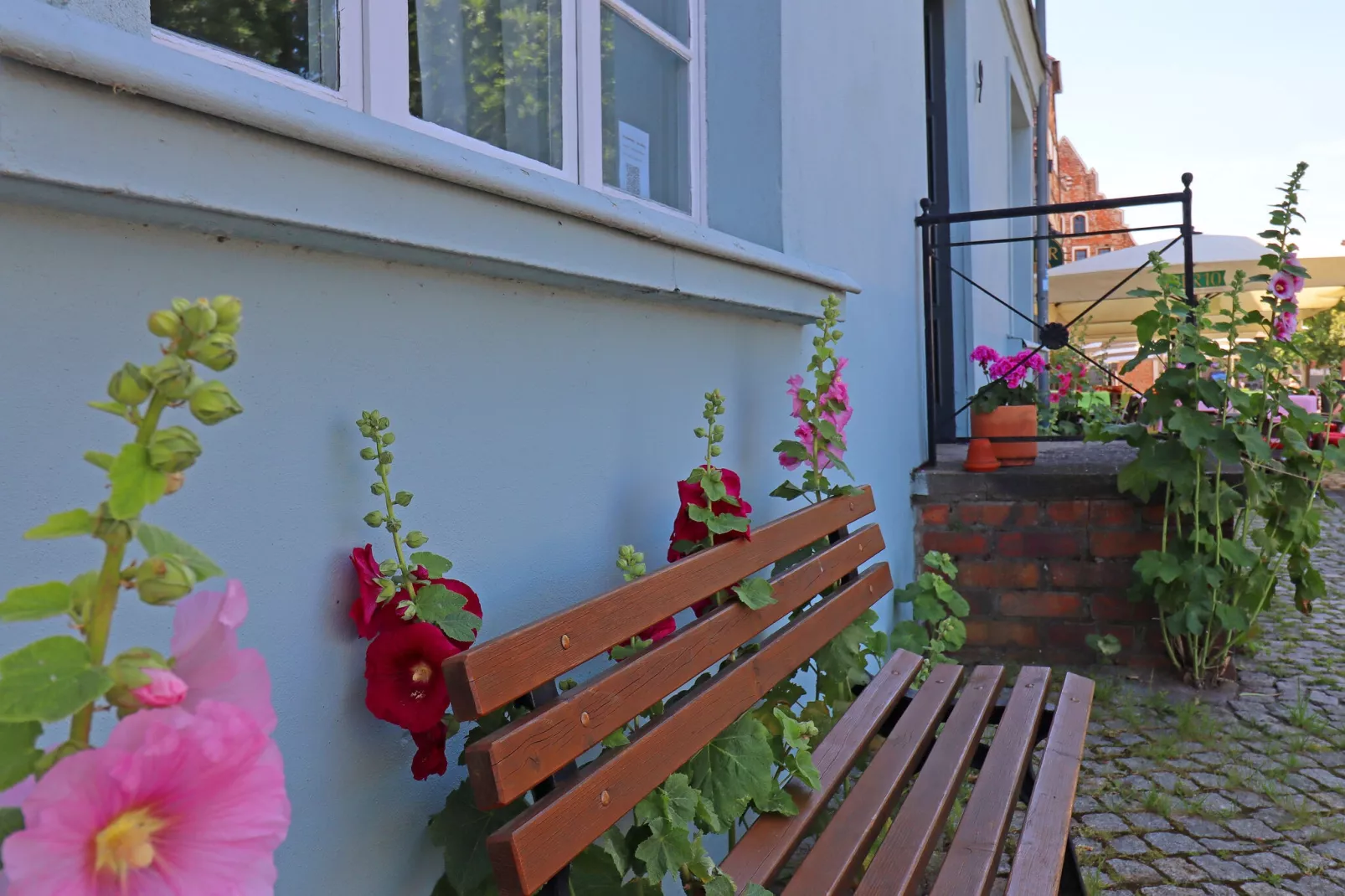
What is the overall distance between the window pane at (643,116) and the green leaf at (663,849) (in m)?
1.52

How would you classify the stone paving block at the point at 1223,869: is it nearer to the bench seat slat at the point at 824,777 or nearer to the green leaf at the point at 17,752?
the bench seat slat at the point at 824,777

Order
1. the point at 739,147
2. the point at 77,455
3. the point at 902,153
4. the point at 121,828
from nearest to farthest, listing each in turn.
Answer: the point at 121,828 < the point at 77,455 < the point at 739,147 < the point at 902,153

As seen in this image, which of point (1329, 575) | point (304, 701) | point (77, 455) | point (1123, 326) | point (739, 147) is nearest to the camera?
point (77, 455)

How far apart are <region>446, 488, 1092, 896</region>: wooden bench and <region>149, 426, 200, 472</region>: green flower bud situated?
72 centimetres

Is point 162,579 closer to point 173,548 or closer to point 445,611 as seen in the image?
point 173,548

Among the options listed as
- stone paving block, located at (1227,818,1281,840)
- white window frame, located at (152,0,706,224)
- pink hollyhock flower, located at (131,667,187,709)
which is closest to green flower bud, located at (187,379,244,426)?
pink hollyhock flower, located at (131,667,187,709)

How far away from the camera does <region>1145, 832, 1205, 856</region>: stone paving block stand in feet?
9.34

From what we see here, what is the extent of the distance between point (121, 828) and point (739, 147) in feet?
9.06

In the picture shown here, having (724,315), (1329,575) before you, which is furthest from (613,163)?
(1329,575)

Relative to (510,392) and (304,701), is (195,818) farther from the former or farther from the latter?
(510,392)

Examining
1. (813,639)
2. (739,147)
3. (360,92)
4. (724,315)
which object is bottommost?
(813,639)

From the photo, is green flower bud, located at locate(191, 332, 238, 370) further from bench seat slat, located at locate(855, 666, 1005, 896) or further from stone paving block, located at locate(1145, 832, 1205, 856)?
stone paving block, located at locate(1145, 832, 1205, 856)

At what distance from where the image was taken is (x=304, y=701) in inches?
52.5

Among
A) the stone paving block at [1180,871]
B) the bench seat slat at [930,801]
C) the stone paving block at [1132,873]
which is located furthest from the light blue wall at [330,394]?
the stone paving block at [1180,871]
